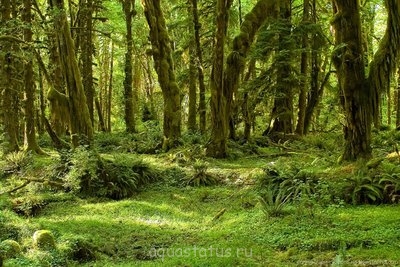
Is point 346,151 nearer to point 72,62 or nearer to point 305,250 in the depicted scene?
point 305,250

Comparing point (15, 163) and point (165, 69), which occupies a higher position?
point (165, 69)

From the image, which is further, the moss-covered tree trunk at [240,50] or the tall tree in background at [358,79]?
the moss-covered tree trunk at [240,50]

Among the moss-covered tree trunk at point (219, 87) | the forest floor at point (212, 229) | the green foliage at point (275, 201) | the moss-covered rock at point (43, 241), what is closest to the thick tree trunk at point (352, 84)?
the forest floor at point (212, 229)

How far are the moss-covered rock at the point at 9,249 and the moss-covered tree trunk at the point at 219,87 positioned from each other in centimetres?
891

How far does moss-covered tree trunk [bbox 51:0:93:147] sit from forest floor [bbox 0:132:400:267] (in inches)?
86.2

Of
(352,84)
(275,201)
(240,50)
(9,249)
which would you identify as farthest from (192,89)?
(9,249)

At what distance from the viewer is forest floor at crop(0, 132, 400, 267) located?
6832 millimetres

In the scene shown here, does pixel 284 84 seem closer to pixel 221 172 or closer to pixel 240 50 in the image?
pixel 240 50

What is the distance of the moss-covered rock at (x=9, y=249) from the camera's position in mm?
6832

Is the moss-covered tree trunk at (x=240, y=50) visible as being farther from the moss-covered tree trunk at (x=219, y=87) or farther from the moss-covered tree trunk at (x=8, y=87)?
the moss-covered tree trunk at (x=8, y=87)

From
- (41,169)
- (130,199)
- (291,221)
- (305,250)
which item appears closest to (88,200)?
(130,199)

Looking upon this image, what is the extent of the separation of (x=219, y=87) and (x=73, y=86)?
471 cm

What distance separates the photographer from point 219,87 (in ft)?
49.1

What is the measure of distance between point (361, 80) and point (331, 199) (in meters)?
3.38
